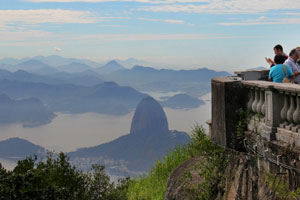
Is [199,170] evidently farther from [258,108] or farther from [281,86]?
[281,86]

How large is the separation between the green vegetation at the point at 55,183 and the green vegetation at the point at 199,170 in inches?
39.4

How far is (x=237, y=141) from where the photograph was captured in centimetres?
962

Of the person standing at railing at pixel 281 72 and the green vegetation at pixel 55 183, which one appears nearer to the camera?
the person standing at railing at pixel 281 72

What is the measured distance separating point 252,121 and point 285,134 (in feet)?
4.31

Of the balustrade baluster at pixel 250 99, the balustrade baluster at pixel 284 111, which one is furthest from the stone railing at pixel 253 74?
the balustrade baluster at pixel 284 111

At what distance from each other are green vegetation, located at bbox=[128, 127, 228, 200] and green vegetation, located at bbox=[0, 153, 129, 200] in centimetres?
100

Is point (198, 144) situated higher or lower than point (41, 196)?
higher

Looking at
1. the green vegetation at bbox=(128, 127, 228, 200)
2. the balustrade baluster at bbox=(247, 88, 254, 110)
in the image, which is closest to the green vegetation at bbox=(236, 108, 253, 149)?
the balustrade baluster at bbox=(247, 88, 254, 110)

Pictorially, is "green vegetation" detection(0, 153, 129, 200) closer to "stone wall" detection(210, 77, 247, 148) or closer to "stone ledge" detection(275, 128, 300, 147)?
"stone wall" detection(210, 77, 247, 148)

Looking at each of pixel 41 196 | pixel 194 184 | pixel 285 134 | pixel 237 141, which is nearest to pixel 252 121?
pixel 237 141

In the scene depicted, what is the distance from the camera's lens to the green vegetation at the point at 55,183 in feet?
31.9

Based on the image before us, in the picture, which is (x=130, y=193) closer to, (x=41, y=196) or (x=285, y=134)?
(x=41, y=196)

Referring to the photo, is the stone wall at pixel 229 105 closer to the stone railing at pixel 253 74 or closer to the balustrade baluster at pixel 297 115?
the stone railing at pixel 253 74

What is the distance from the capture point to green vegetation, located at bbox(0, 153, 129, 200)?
973 cm
